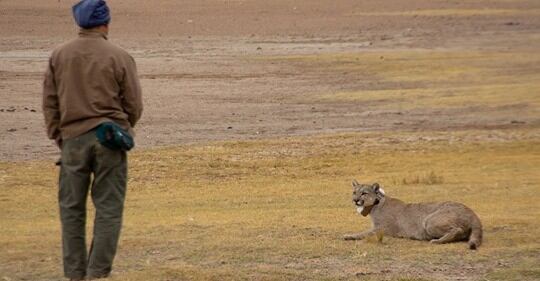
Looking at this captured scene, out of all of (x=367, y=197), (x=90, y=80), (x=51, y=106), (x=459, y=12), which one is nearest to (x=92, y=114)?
(x=90, y=80)

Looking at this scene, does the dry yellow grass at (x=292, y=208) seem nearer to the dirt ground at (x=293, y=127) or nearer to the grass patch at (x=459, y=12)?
the dirt ground at (x=293, y=127)

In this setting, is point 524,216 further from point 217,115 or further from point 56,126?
point 217,115

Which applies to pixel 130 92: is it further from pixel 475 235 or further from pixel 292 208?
pixel 292 208

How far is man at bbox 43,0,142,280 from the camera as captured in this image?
9539 mm

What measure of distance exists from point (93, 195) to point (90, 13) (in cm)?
129

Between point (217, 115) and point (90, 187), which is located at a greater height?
point (90, 187)

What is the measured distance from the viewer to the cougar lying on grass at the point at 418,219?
1274cm

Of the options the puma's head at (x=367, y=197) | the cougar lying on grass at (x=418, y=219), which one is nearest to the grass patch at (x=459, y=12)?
the puma's head at (x=367, y=197)

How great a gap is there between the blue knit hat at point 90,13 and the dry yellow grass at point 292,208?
6.52ft

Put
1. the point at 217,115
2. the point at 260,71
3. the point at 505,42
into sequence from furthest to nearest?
the point at 505,42
the point at 260,71
the point at 217,115

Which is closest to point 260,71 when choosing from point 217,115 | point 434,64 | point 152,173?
point 434,64

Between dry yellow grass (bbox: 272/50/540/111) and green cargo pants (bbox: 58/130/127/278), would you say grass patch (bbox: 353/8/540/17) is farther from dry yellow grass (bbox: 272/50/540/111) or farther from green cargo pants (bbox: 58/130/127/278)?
green cargo pants (bbox: 58/130/127/278)

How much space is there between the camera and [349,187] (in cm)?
1875

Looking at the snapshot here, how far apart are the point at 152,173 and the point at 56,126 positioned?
1093 cm
